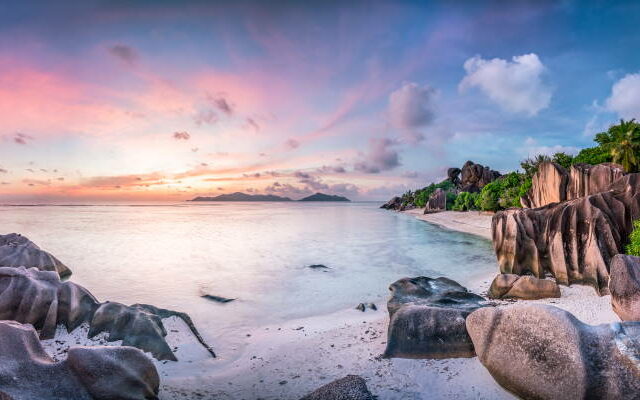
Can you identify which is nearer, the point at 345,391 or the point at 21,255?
the point at 345,391

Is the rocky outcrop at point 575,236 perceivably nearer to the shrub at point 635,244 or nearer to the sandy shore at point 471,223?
the shrub at point 635,244

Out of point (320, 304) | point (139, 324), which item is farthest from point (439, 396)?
point (320, 304)

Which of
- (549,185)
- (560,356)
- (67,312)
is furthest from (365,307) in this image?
(549,185)

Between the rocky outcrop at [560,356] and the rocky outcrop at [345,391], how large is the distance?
2.69 meters

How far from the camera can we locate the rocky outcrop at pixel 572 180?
883 inches

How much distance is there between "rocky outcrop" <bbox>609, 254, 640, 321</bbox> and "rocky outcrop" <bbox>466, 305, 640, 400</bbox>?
3.91 metres

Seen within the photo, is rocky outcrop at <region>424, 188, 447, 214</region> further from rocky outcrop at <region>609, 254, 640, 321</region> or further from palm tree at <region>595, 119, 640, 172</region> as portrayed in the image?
rocky outcrop at <region>609, 254, 640, 321</region>

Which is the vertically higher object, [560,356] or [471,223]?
[560,356]

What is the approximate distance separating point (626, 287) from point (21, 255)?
82.3 ft

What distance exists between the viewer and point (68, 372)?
5922 mm

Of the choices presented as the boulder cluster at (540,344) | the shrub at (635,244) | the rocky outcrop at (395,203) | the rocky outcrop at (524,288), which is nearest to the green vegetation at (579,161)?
the shrub at (635,244)

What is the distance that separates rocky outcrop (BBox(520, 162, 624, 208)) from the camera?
22.4m

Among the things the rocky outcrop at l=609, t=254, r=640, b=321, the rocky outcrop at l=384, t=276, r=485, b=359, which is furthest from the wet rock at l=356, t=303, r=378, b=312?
the rocky outcrop at l=609, t=254, r=640, b=321

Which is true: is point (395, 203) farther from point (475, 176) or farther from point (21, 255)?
point (21, 255)
